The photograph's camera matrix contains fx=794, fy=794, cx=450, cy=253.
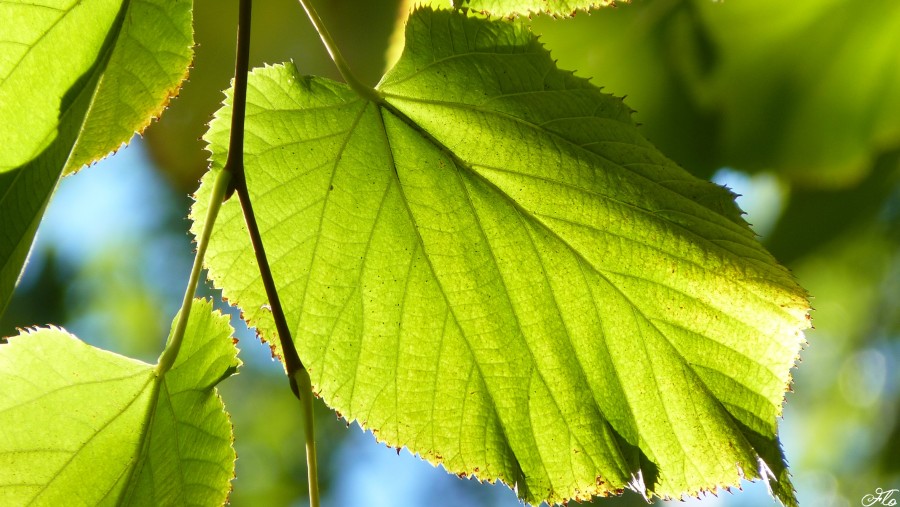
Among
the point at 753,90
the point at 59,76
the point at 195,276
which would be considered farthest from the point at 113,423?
the point at 753,90

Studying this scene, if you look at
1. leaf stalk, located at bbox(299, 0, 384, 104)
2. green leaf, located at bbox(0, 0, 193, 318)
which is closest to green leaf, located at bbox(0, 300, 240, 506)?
green leaf, located at bbox(0, 0, 193, 318)

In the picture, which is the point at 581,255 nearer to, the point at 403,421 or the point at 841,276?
the point at 403,421

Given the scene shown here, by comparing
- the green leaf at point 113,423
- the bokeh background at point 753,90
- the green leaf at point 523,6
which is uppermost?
the bokeh background at point 753,90
